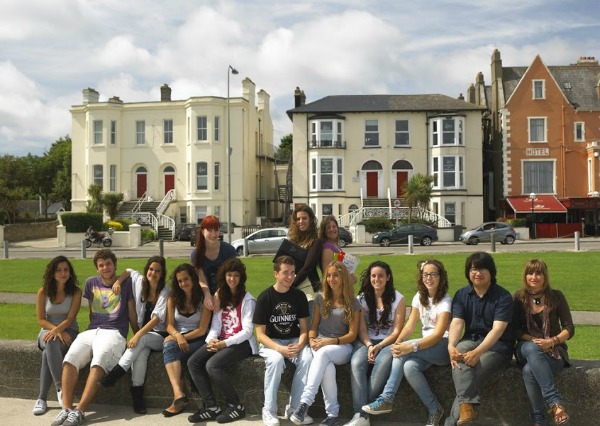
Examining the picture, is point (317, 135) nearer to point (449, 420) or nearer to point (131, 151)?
point (131, 151)

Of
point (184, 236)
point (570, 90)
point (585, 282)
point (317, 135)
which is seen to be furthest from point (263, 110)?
point (585, 282)

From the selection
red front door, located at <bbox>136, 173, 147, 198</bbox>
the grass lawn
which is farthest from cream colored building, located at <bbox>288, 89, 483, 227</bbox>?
the grass lawn

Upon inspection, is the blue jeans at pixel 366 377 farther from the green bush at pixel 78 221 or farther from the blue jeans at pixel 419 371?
the green bush at pixel 78 221

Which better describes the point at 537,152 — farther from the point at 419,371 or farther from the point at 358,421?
the point at 358,421

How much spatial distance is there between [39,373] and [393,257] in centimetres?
1871

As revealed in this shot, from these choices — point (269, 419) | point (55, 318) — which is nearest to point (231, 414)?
point (269, 419)

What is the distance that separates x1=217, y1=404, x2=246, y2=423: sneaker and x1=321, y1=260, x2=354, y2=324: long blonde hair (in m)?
1.30

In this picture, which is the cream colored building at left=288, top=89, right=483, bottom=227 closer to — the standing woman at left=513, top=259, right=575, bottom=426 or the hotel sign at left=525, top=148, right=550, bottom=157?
the hotel sign at left=525, top=148, right=550, bottom=157

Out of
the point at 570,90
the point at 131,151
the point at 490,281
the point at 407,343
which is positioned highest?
the point at 570,90

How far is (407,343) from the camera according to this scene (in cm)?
609

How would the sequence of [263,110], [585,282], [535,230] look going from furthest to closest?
[263,110] → [535,230] → [585,282]

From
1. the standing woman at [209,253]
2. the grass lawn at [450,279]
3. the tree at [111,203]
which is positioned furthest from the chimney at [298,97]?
the standing woman at [209,253]

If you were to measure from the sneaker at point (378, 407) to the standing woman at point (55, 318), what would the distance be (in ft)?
10.8

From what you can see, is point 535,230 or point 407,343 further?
point 535,230
